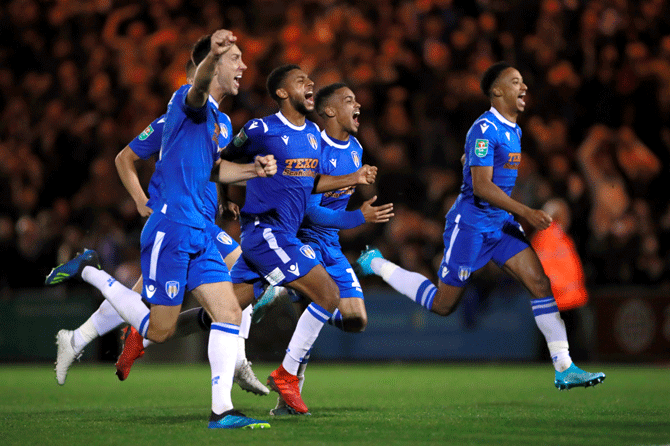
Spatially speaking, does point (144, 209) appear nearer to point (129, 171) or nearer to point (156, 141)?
point (129, 171)

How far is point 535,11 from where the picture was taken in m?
13.7

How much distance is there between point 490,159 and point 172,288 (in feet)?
8.78

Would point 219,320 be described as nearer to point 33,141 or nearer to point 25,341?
point 25,341

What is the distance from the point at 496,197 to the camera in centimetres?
649

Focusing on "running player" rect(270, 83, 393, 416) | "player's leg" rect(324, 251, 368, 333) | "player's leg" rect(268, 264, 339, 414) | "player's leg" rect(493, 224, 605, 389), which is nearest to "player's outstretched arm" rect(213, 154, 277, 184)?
"player's leg" rect(268, 264, 339, 414)

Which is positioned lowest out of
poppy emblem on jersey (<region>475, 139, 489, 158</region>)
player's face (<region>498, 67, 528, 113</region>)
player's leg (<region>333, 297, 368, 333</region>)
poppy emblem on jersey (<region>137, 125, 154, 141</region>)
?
player's leg (<region>333, 297, 368, 333</region>)

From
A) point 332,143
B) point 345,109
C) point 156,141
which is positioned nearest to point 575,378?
point 332,143

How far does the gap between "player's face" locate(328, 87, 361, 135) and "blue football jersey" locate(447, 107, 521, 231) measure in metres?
0.87

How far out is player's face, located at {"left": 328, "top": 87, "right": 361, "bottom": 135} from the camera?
6867 mm

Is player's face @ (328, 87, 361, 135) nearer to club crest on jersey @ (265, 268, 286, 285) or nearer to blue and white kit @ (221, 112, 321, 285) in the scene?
blue and white kit @ (221, 112, 321, 285)

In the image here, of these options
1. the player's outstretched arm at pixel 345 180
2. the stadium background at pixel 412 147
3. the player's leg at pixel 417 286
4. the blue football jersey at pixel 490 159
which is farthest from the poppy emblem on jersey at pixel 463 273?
the stadium background at pixel 412 147

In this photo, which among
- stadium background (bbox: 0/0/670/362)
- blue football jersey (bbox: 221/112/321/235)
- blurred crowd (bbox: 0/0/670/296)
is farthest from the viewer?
blurred crowd (bbox: 0/0/670/296)

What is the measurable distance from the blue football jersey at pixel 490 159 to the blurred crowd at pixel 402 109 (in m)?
4.54

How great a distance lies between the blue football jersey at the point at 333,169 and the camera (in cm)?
670
